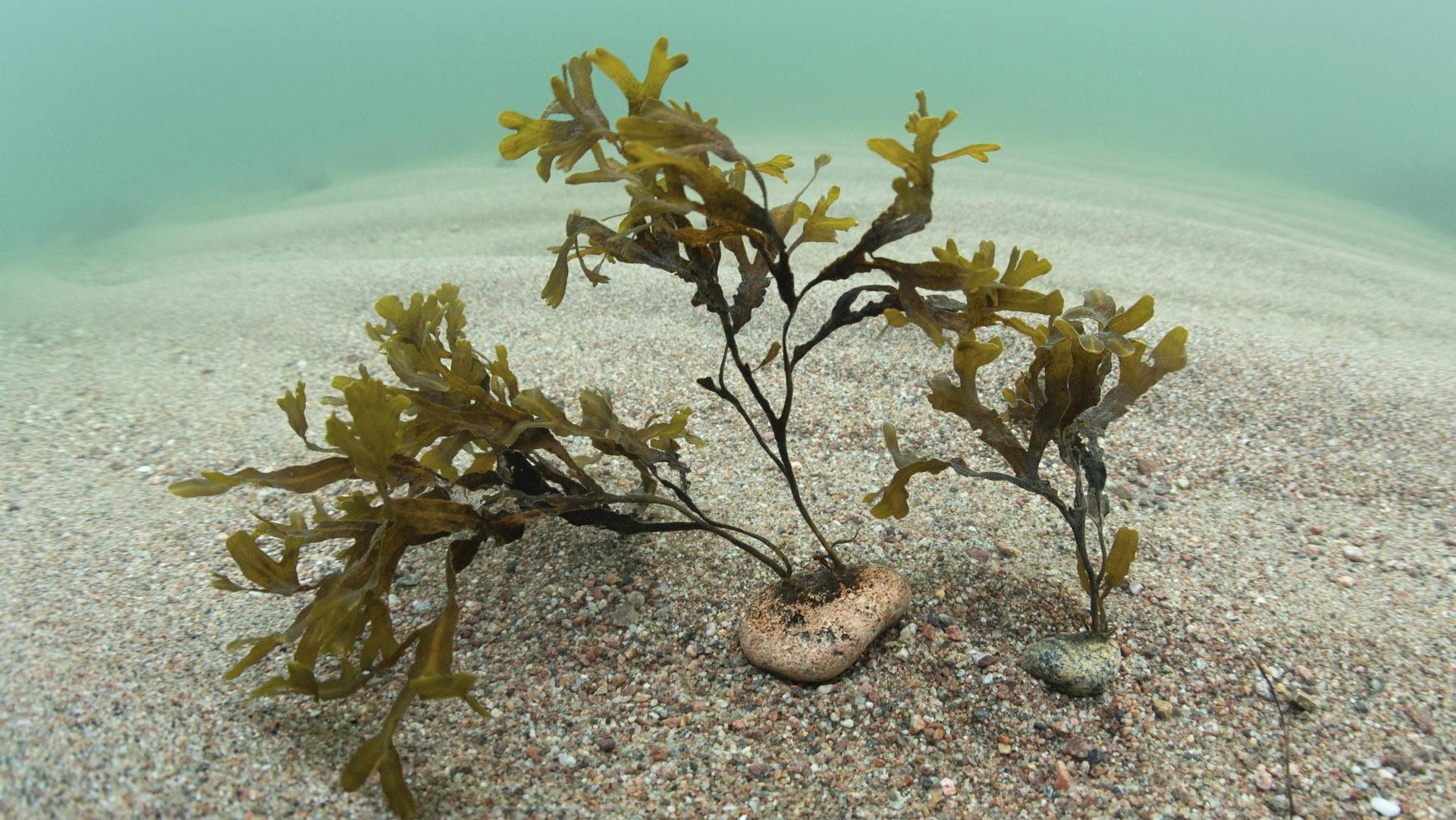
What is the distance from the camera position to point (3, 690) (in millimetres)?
1265

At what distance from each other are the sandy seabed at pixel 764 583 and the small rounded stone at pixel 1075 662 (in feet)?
0.11

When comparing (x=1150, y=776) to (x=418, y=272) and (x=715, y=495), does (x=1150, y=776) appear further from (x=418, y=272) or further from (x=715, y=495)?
(x=418, y=272)

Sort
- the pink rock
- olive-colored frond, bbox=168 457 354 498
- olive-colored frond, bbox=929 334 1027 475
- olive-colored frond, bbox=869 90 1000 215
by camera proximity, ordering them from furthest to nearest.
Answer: the pink rock < olive-colored frond, bbox=929 334 1027 475 < olive-colored frond, bbox=168 457 354 498 < olive-colored frond, bbox=869 90 1000 215

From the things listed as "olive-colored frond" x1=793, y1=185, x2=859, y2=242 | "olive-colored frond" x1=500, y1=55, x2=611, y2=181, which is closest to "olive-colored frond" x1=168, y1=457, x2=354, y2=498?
"olive-colored frond" x1=500, y1=55, x2=611, y2=181

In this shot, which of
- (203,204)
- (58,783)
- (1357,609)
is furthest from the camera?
(203,204)

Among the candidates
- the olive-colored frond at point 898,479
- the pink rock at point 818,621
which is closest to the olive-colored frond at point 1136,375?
the olive-colored frond at point 898,479

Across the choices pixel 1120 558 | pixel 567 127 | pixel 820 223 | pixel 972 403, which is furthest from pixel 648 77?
pixel 1120 558

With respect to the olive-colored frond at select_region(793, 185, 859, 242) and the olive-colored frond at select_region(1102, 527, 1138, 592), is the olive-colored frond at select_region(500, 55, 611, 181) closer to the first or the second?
the olive-colored frond at select_region(793, 185, 859, 242)

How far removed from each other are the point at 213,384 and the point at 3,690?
1853 mm

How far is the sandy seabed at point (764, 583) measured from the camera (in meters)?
1.25

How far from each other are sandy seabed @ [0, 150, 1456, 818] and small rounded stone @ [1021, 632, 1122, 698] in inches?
1.4

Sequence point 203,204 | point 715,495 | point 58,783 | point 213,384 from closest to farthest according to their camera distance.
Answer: point 58,783 → point 715,495 → point 213,384 → point 203,204

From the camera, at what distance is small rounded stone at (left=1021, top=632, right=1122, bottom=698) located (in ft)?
4.54

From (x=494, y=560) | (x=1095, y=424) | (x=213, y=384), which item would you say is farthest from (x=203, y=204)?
(x=1095, y=424)
